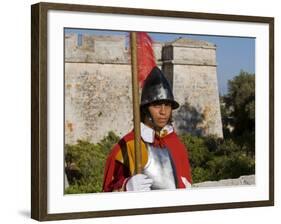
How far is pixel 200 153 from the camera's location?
3.70 metres

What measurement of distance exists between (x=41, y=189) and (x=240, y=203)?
2.88ft

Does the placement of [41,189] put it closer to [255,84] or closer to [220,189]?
[220,189]

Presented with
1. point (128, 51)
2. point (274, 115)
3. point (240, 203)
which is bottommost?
point (240, 203)

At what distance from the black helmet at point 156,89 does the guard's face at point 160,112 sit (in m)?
0.02

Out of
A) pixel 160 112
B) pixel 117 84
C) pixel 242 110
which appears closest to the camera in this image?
pixel 117 84

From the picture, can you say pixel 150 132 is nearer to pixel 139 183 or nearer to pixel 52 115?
pixel 139 183

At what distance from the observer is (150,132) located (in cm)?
359

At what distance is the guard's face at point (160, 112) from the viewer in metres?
3.59

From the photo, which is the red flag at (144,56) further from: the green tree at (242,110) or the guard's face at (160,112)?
the green tree at (242,110)

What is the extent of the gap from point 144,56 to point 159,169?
0.43m

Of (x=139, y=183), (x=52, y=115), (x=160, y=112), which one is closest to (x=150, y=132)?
(x=160, y=112)

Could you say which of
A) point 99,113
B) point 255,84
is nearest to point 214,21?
point 255,84

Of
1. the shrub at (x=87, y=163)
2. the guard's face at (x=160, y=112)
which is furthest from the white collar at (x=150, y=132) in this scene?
the shrub at (x=87, y=163)

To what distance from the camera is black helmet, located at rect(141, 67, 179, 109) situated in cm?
356
